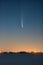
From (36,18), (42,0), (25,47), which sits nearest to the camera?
(42,0)

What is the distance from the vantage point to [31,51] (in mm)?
3076

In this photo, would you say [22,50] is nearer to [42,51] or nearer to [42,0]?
[42,51]

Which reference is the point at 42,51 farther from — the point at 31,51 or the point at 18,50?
the point at 18,50

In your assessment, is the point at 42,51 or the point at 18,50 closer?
the point at 42,51

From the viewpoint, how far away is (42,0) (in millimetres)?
2818

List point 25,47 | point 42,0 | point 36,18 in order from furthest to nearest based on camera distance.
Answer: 1. point 25,47
2. point 36,18
3. point 42,0

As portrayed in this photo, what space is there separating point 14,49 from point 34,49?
1.18ft

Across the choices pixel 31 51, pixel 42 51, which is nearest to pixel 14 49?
pixel 31 51

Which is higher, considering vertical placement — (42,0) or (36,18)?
(42,0)

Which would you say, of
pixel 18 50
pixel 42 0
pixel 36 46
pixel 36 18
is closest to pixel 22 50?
pixel 18 50

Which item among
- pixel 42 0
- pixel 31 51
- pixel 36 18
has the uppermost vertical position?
pixel 42 0

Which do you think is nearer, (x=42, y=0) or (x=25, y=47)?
(x=42, y=0)

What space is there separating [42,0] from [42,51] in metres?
0.76

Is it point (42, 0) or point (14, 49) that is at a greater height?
point (42, 0)
